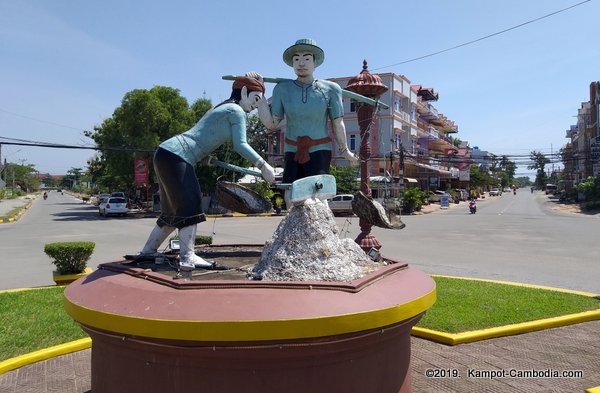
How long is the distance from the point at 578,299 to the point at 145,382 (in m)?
6.33

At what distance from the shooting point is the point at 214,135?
3.76 m

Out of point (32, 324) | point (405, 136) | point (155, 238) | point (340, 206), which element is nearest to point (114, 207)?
point (340, 206)

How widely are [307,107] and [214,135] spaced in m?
0.91

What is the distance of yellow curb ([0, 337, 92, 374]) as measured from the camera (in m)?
4.39

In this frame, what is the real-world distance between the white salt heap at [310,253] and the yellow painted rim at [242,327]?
51cm

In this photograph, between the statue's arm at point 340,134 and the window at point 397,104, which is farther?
the window at point 397,104

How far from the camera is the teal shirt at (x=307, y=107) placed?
4.18 meters

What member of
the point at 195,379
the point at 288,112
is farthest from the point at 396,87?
the point at 195,379

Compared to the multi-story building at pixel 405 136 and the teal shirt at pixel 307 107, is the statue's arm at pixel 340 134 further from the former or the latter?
the multi-story building at pixel 405 136

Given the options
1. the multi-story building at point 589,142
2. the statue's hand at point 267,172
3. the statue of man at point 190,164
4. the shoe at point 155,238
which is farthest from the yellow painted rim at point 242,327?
the multi-story building at point 589,142

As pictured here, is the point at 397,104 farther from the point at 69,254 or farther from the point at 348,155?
the point at 348,155

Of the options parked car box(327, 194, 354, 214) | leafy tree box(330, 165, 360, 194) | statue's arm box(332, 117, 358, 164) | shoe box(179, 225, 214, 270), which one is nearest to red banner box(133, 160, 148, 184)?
parked car box(327, 194, 354, 214)

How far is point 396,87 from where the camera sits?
112ft

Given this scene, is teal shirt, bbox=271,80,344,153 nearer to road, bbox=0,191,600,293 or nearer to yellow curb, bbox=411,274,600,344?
road, bbox=0,191,600,293
